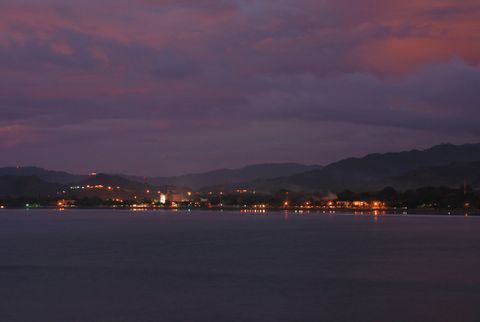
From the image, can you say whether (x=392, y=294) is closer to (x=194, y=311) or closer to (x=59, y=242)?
(x=194, y=311)

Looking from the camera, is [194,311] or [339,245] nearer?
[194,311]

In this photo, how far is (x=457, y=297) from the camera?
2923cm

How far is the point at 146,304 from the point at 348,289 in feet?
32.5

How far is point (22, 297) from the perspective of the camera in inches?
1169

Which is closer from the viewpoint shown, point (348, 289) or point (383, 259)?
point (348, 289)

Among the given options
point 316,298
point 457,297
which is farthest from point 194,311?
point 457,297

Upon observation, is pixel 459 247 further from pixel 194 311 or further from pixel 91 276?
pixel 194 311

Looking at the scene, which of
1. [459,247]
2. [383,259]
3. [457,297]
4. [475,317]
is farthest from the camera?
[459,247]

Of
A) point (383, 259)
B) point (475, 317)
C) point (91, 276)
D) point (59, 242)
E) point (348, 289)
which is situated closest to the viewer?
point (475, 317)

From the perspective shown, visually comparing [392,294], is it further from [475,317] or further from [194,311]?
[194,311]

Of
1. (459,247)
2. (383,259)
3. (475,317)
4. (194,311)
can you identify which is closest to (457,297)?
(475,317)

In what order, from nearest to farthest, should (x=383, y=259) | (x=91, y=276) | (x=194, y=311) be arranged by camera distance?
(x=194, y=311)
(x=91, y=276)
(x=383, y=259)

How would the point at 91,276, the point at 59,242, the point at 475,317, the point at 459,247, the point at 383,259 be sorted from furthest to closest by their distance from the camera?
the point at 59,242, the point at 459,247, the point at 383,259, the point at 91,276, the point at 475,317

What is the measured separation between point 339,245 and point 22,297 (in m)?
35.5
